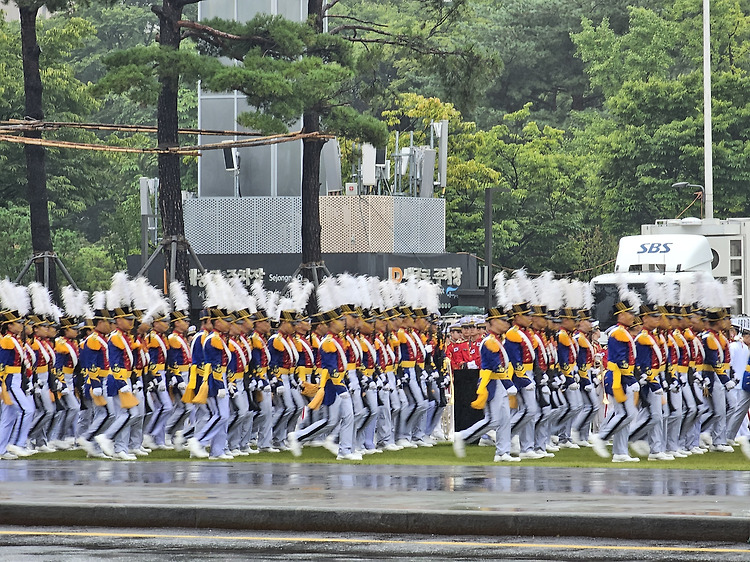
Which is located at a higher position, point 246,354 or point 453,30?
point 453,30

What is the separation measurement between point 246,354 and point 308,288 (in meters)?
2.12

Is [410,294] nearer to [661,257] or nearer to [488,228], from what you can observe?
[661,257]

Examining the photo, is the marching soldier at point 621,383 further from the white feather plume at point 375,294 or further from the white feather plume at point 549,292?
the white feather plume at point 375,294

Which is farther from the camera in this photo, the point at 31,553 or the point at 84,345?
the point at 84,345

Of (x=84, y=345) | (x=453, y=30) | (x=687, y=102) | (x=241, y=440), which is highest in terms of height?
(x=453, y=30)

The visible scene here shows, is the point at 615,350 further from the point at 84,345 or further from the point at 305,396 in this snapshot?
the point at 84,345

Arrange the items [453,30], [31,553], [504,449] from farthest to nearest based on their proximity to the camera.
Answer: [453,30]
[504,449]
[31,553]

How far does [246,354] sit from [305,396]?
1503 millimetres

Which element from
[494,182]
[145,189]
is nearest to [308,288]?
[145,189]

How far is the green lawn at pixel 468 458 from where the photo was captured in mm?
18016

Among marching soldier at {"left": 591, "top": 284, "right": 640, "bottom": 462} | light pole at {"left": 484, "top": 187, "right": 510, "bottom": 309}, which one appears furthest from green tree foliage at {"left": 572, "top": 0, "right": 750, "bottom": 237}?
marching soldier at {"left": 591, "top": 284, "right": 640, "bottom": 462}

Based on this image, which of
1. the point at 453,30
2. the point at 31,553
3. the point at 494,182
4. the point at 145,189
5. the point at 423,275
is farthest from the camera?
the point at 453,30

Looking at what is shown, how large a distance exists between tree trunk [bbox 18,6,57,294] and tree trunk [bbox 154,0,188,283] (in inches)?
110

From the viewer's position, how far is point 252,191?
42.5 meters
